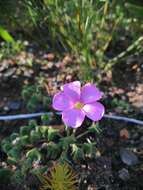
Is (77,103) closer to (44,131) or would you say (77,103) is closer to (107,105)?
(44,131)

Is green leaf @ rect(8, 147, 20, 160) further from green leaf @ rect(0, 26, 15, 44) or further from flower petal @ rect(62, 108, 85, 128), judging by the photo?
green leaf @ rect(0, 26, 15, 44)

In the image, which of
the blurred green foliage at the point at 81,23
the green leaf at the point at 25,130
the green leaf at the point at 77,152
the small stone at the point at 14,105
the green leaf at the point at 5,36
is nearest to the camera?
the green leaf at the point at 77,152

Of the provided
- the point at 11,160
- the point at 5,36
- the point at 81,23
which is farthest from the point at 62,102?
the point at 5,36

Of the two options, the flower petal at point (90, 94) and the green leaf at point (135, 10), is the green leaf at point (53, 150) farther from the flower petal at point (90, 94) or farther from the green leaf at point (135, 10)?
the green leaf at point (135, 10)

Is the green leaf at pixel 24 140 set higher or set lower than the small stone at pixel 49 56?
lower

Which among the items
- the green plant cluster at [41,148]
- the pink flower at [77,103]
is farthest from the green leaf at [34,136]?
the pink flower at [77,103]

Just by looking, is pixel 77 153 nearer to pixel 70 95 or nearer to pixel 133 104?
pixel 70 95

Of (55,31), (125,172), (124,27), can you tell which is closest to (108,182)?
(125,172)

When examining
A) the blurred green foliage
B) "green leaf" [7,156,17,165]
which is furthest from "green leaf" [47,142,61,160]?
the blurred green foliage
